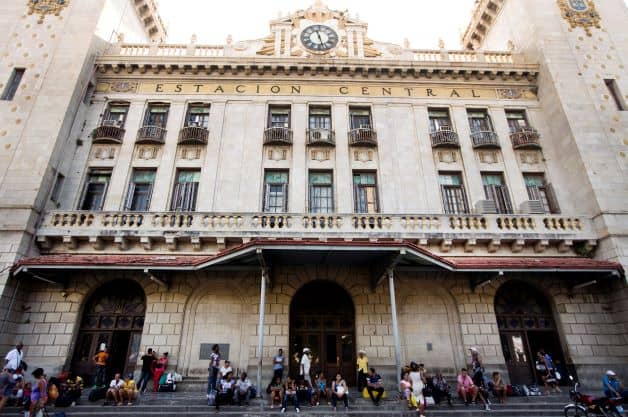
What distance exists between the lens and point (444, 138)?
18.5m

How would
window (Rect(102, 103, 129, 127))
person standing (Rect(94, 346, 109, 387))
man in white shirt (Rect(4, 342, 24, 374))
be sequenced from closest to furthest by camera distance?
man in white shirt (Rect(4, 342, 24, 374)) → person standing (Rect(94, 346, 109, 387)) → window (Rect(102, 103, 129, 127))

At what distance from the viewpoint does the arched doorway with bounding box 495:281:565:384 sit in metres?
15.1

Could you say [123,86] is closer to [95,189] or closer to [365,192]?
[95,189]

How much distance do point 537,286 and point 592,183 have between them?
5537mm

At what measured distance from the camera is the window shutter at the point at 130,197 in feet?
55.9

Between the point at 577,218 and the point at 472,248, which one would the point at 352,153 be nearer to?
the point at 472,248

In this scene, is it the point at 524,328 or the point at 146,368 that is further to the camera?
the point at 524,328

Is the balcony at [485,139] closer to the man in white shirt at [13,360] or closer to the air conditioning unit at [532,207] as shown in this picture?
the air conditioning unit at [532,207]

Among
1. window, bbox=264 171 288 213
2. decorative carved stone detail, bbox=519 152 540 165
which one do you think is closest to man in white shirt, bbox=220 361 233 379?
window, bbox=264 171 288 213

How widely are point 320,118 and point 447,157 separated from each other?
23.8 ft

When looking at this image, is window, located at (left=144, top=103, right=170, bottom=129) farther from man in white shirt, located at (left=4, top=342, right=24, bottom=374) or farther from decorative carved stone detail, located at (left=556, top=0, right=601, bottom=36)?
decorative carved stone detail, located at (left=556, top=0, right=601, bottom=36)

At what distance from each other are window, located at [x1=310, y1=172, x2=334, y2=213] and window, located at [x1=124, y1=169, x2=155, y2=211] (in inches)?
317

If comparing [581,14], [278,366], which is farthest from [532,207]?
[278,366]

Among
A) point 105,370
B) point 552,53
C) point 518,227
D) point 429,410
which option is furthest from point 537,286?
point 105,370
